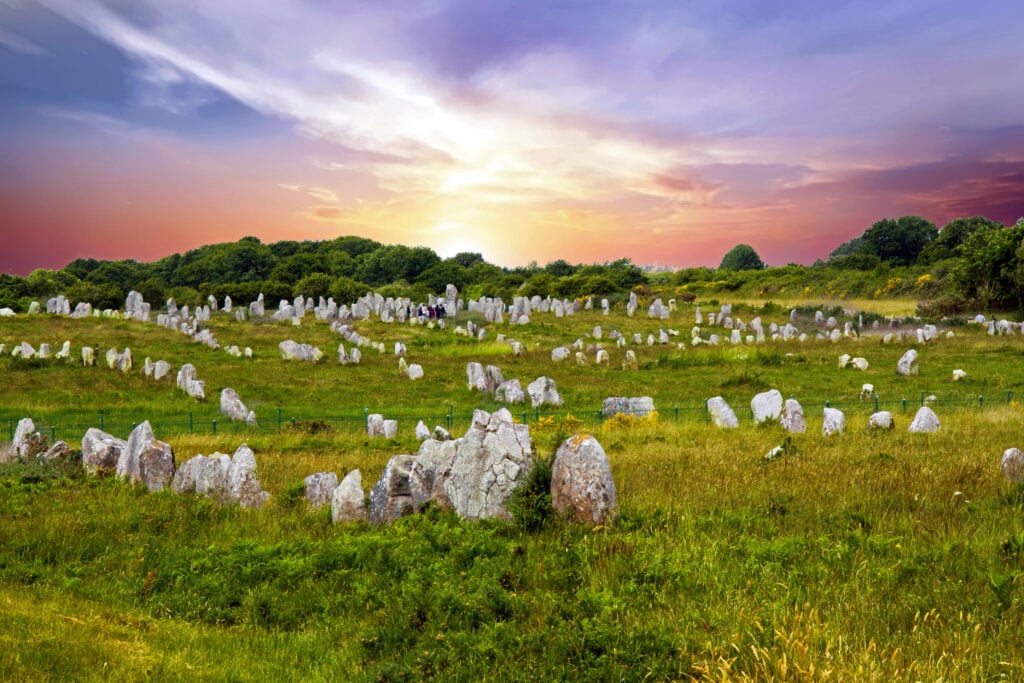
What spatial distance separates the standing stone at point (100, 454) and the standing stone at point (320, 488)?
454cm

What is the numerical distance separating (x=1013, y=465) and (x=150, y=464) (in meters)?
14.5

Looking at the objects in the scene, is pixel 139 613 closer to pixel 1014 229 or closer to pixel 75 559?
pixel 75 559

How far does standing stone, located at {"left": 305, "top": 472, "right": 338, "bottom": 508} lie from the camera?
11.0 m

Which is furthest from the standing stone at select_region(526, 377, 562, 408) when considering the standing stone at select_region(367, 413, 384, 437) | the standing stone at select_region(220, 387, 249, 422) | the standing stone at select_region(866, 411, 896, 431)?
the standing stone at select_region(866, 411, 896, 431)

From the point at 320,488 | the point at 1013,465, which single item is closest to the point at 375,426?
the point at 320,488

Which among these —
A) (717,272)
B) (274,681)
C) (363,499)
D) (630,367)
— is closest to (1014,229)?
(630,367)

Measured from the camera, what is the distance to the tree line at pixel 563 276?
50312 millimetres

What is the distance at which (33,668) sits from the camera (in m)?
5.29

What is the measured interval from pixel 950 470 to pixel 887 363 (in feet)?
76.5

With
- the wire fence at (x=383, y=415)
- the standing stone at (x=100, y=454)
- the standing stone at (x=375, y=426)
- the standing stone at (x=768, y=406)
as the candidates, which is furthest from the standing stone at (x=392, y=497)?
the standing stone at (x=768, y=406)

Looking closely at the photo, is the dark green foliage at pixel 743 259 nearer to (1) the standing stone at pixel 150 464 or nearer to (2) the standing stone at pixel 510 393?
(2) the standing stone at pixel 510 393

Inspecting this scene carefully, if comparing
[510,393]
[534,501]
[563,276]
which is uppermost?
[563,276]

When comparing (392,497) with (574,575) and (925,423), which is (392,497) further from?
(925,423)

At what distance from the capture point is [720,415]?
18.8m
